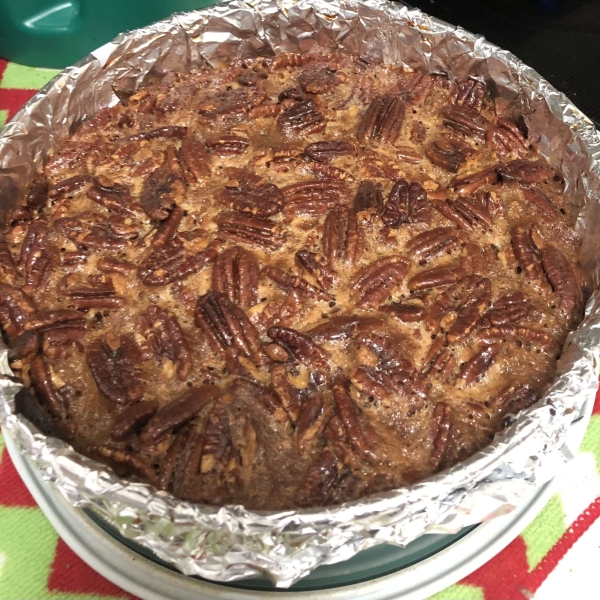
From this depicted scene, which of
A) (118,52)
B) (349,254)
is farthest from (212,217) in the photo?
(118,52)

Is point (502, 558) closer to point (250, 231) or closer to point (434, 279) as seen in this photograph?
point (434, 279)

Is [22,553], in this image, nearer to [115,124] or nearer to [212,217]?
[212,217]

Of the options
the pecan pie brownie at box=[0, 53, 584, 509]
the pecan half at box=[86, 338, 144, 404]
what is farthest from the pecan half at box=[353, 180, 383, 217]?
the pecan half at box=[86, 338, 144, 404]

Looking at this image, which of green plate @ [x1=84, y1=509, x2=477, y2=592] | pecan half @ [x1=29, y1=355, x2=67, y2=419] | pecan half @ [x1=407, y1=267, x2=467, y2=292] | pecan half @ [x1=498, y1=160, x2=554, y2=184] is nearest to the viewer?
green plate @ [x1=84, y1=509, x2=477, y2=592]

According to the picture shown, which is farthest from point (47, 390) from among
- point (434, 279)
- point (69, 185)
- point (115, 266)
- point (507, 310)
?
point (507, 310)

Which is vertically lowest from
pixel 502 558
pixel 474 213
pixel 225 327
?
pixel 502 558

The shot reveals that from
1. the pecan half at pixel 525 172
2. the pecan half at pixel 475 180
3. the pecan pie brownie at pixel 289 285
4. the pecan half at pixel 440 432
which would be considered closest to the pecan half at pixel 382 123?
the pecan pie brownie at pixel 289 285

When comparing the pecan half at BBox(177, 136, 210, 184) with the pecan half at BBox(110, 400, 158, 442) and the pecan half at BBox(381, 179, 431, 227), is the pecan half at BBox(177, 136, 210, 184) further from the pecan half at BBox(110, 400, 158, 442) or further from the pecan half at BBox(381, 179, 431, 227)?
the pecan half at BBox(110, 400, 158, 442)
